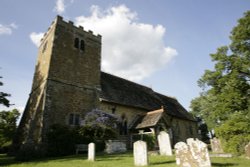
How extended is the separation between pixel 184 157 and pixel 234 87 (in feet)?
29.4

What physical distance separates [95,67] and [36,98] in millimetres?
7615

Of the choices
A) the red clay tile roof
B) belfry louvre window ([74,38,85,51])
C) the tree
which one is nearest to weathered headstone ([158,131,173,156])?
the red clay tile roof

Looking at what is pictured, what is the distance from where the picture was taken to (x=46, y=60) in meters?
21.6

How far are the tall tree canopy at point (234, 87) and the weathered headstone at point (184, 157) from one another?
6462 millimetres

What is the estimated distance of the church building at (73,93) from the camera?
1912cm

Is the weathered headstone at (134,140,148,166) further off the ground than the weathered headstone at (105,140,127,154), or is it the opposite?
the weathered headstone at (105,140,127,154)

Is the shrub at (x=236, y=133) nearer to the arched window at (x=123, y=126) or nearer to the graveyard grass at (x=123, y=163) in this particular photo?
the graveyard grass at (x=123, y=163)

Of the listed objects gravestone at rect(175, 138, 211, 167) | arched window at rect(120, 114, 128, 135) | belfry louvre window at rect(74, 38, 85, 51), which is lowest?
gravestone at rect(175, 138, 211, 167)

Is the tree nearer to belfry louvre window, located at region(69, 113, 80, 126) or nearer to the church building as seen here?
the church building

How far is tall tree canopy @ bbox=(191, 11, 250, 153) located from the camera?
43.9ft

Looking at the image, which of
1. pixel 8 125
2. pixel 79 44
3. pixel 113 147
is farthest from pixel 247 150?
pixel 8 125

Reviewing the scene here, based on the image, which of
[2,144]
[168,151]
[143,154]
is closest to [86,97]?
[168,151]

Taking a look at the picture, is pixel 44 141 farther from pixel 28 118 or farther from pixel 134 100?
pixel 134 100

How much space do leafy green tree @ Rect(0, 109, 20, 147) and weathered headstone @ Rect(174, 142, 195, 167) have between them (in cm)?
2577
